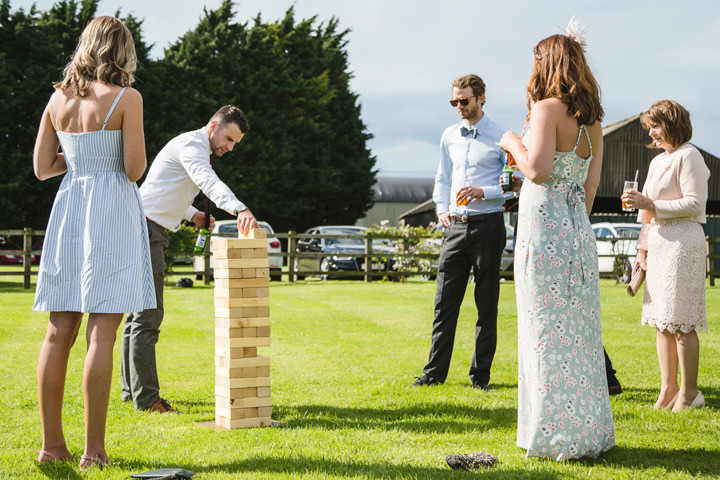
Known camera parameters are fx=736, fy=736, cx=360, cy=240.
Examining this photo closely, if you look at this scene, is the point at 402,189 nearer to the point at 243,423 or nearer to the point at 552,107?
the point at 243,423

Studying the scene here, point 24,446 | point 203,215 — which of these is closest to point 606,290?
point 203,215

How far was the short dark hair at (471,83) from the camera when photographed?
5.46 m

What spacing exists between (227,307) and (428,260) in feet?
50.6

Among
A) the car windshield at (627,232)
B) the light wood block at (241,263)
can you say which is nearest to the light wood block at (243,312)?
the light wood block at (241,263)

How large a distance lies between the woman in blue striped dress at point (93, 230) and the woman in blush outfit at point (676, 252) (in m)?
3.08

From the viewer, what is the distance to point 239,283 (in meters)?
4.34

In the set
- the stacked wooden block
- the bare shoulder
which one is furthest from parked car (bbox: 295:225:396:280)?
the bare shoulder

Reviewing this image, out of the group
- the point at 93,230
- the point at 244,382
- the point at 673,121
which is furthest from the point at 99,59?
the point at 673,121

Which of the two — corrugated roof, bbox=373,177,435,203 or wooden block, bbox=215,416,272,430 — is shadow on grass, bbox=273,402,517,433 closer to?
wooden block, bbox=215,416,272,430

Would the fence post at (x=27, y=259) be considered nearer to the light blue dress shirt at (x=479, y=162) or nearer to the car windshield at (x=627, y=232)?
the light blue dress shirt at (x=479, y=162)

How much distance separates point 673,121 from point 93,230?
3531 millimetres

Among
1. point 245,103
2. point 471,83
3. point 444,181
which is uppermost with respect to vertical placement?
point 245,103

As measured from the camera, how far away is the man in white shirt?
4.73 meters

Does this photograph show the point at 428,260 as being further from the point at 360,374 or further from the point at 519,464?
the point at 519,464
